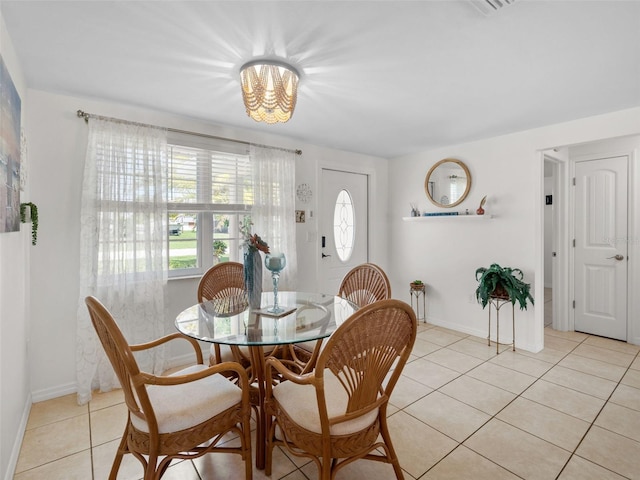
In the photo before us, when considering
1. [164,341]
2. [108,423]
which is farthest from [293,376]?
[108,423]

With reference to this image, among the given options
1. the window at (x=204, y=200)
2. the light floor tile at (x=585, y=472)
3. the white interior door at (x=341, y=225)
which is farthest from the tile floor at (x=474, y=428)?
the white interior door at (x=341, y=225)

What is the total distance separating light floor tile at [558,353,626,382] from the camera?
2.79 meters

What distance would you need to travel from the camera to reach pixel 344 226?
4348 mm

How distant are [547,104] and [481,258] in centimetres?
173

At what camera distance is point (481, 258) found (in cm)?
375

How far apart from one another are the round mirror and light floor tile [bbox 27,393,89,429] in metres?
4.08

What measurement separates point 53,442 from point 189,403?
121 cm

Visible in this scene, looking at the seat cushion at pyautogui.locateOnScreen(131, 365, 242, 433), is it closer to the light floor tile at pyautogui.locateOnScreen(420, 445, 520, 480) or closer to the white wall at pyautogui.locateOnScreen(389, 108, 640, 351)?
the light floor tile at pyautogui.locateOnScreen(420, 445, 520, 480)

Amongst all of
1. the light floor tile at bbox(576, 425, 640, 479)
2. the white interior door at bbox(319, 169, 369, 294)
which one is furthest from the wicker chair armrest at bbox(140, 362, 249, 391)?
the white interior door at bbox(319, 169, 369, 294)

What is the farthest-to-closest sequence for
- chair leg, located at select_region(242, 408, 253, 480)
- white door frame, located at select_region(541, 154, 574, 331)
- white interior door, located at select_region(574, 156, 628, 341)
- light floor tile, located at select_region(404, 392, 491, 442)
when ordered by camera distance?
1. white door frame, located at select_region(541, 154, 574, 331)
2. white interior door, located at select_region(574, 156, 628, 341)
3. light floor tile, located at select_region(404, 392, 491, 442)
4. chair leg, located at select_region(242, 408, 253, 480)

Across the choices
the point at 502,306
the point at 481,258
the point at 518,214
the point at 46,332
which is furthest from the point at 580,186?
the point at 46,332

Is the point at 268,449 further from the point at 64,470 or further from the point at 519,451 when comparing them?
the point at 519,451

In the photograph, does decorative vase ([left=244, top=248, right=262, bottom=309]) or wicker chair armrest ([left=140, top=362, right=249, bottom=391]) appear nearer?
wicker chair armrest ([left=140, top=362, right=249, bottom=391])

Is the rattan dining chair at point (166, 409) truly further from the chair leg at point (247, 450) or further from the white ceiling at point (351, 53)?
the white ceiling at point (351, 53)
